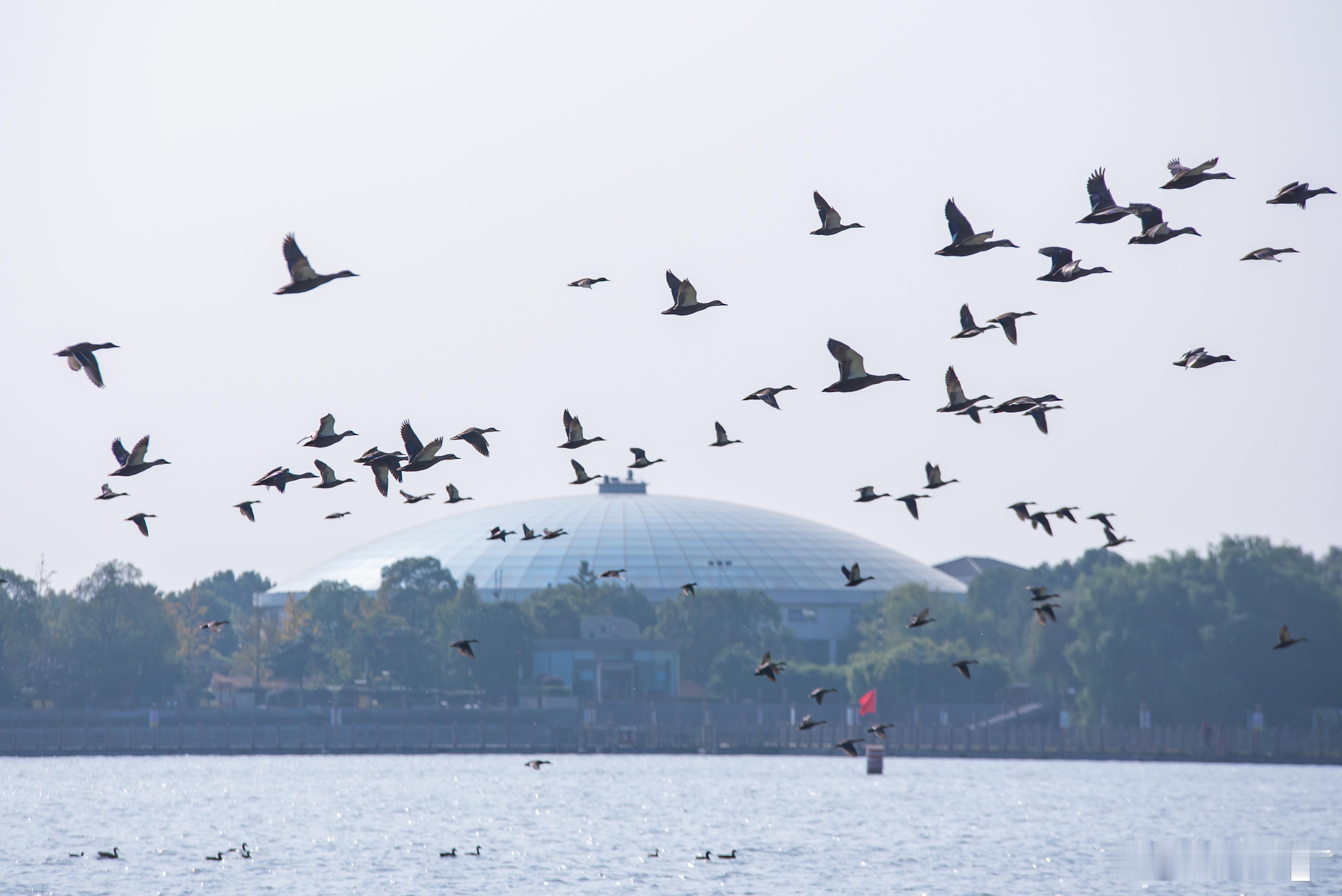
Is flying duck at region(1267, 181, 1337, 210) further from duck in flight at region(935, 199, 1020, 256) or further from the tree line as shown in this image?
the tree line

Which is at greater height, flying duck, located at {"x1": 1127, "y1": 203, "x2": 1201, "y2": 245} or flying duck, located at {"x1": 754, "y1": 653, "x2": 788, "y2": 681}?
flying duck, located at {"x1": 1127, "y1": 203, "x2": 1201, "y2": 245}

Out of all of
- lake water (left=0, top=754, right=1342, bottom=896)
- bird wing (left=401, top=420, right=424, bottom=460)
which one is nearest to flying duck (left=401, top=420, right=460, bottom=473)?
bird wing (left=401, top=420, right=424, bottom=460)

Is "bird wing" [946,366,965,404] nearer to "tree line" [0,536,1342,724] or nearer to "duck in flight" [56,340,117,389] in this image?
"duck in flight" [56,340,117,389]

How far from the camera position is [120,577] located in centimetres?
13250

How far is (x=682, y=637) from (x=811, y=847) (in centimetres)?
8836

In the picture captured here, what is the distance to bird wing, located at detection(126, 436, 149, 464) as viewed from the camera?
30.6 m

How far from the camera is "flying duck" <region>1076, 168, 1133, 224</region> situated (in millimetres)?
26656

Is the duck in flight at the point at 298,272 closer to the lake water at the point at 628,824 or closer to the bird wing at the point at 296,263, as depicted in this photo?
the bird wing at the point at 296,263

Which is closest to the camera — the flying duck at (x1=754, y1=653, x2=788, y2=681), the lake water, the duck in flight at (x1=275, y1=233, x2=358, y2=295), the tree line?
the duck in flight at (x1=275, y1=233, x2=358, y2=295)

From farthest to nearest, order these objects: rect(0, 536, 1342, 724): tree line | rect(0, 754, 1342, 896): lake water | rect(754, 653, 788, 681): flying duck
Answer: rect(0, 536, 1342, 724): tree line → rect(0, 754, 1342, 896): lake water → rect(754, 653, 788, 681): flying duck

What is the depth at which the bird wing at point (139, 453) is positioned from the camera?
100 ft

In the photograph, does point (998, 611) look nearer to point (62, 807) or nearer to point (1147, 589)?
point (1147, 589)

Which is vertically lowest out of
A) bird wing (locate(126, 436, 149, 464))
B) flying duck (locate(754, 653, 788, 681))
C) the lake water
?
the lake water

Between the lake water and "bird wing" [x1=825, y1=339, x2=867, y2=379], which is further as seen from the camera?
the lake water
